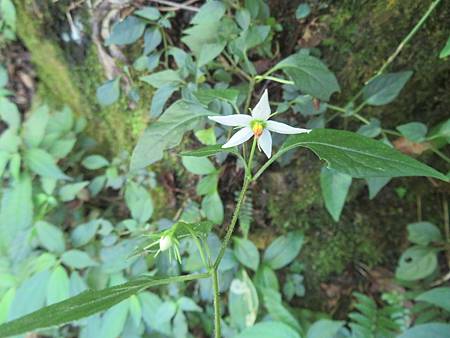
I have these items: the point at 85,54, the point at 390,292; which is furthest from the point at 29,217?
the point at 390,292

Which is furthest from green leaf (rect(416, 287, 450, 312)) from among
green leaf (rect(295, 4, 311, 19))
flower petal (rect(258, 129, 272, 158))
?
green leaf (rect(295, 4, 311, 19))

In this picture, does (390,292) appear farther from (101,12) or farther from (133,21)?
(101,12)

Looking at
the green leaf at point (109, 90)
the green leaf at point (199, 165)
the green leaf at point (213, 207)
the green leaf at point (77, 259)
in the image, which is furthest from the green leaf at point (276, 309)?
the green leaf at point (109, 90)

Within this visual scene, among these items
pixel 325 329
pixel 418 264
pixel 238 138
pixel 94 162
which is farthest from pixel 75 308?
pixel 418 264

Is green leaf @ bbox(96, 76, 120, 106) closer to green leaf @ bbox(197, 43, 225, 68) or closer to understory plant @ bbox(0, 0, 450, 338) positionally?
understory plant @ bbox(0, 0, 450, 338)

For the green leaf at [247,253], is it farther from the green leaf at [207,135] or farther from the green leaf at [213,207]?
the green leaf at [207,135]
